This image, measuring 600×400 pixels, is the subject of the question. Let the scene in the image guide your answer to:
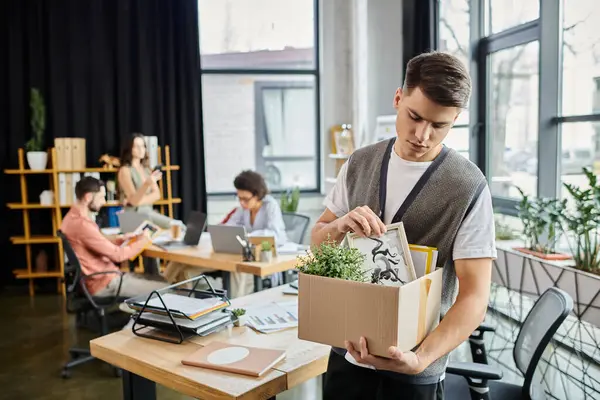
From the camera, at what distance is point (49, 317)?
5160 millimetres

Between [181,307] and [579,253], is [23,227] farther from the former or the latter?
[579,253]

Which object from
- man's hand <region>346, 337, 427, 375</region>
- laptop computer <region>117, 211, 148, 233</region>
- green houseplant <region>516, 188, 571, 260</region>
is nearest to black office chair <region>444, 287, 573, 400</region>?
man's hand <region>346, 337, 427, 375</region>

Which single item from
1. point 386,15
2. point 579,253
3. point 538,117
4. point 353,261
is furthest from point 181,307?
point 386,15

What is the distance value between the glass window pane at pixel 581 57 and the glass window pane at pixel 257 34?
11.4ft

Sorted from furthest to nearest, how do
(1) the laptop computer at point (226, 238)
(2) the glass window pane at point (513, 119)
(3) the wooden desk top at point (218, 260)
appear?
(2) the glass window pane at point (513, 119) → (1) the laptop computer at point (226, 238) → (3) the wooden desk top at point (218, 260)

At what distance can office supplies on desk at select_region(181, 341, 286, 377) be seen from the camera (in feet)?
5.67

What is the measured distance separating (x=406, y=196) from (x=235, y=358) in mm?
774

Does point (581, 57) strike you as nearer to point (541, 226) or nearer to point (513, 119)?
point (513, 119)

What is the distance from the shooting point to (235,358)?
181 cm

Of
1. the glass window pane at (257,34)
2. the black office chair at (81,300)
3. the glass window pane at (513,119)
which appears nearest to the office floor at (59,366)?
the black office chair at (81,300)

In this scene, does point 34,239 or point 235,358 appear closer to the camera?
point 235,358

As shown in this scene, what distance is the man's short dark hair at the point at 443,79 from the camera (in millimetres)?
1293

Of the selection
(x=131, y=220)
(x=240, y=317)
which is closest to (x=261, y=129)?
(x=131, y=220)

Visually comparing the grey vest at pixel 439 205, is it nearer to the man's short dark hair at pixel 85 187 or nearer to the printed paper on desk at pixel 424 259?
the printed paper on desk at pixel 424 259
